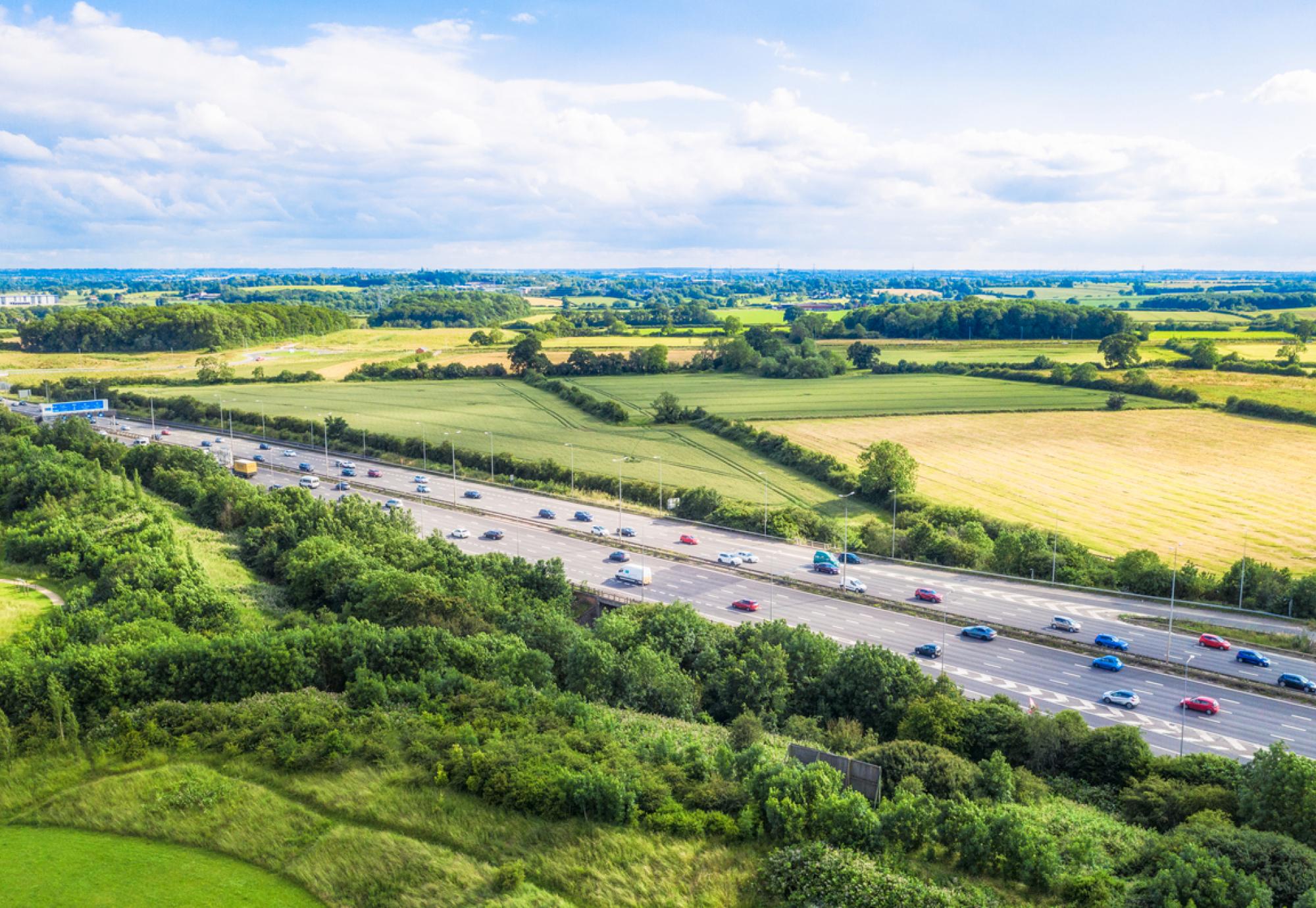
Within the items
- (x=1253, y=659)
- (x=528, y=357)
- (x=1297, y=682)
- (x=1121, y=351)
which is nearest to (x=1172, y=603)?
(x=1253, y=659)

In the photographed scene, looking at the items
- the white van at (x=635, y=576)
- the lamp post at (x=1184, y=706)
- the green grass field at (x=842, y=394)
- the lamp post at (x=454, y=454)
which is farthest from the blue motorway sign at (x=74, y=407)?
the lamp post at (x=1184, y=706)

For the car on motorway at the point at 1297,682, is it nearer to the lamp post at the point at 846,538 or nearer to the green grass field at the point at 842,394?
the lamp post at the point at 846,538

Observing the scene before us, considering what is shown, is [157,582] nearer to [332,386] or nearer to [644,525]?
[644,525]

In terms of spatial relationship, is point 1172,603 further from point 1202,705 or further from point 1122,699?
point 1122,699

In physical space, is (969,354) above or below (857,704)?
above

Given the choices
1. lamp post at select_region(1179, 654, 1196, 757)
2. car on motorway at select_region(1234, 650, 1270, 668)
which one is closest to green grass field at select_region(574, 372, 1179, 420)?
car on motorway at select_region(1234, 650, 1270, 668)

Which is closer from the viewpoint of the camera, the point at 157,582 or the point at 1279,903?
the point at 1279,903

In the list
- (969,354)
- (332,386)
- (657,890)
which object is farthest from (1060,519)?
(332,386)
